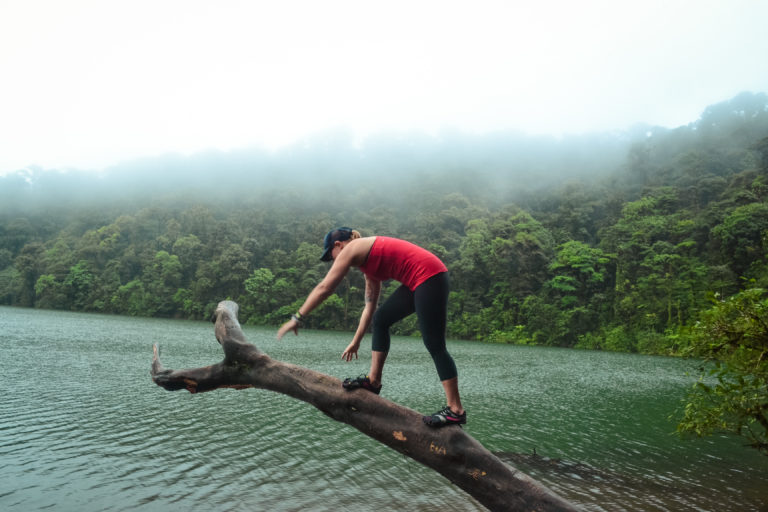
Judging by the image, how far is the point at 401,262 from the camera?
3.63 m

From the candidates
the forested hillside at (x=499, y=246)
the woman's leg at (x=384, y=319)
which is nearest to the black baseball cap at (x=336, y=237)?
the woman's leg at (x=384, y=319)

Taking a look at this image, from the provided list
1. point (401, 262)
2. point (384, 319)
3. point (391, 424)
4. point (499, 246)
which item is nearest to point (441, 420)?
point (391, 424)

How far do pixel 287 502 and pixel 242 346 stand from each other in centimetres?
588

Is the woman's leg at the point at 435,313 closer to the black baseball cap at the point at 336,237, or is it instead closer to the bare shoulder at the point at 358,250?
the bare shoulder at the point at 358,250

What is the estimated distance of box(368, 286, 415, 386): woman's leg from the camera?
3736 millimetres

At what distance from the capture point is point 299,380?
3.68 meters

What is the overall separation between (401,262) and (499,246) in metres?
75.4

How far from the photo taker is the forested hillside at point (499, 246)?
58.8 metres

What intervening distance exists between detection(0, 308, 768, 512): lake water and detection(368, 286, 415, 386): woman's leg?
5933 millimetres

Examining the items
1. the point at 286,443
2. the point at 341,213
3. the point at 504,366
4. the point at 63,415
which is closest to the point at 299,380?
the point at 286,443

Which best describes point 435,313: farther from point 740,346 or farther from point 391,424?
point 740,346

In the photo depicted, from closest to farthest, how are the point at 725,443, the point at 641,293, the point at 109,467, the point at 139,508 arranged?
the point at 139,508
the point at 109,467
the point at 725,443
the point at 641,293

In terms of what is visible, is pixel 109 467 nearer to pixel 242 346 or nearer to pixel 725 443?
pixel 242 346

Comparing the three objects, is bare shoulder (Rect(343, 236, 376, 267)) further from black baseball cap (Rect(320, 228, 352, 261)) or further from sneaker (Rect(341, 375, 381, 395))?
sneaker (Rect(341, 375, 381, 395))
